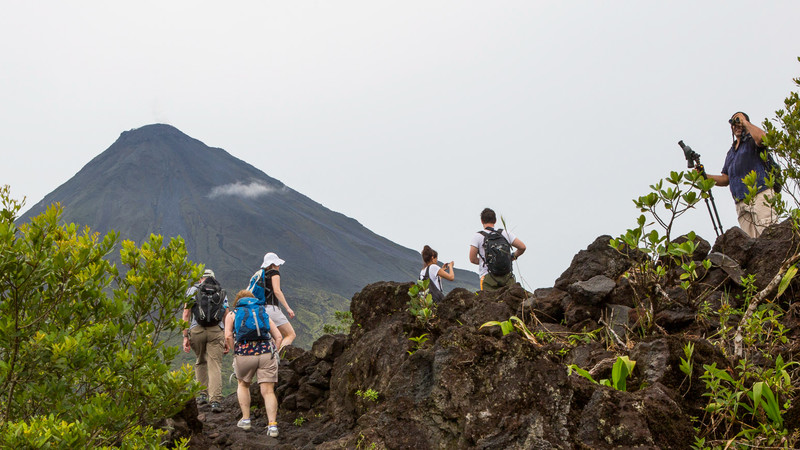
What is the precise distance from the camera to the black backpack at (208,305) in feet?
28.5

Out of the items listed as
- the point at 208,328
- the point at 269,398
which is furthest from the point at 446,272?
the point at 208,328

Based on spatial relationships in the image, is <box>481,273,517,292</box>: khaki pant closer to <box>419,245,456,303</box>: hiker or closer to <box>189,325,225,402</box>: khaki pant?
<box>419,245,456,303</box>: hiker

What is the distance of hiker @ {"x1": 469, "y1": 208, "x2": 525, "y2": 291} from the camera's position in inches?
314

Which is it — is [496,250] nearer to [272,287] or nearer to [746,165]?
[746,165]

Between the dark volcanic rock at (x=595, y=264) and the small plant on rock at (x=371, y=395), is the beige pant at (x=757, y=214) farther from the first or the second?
the small plant on rock at (x=371, y=395)

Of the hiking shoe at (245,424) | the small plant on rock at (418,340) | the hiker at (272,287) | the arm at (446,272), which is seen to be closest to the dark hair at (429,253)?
the arm at (446,272)

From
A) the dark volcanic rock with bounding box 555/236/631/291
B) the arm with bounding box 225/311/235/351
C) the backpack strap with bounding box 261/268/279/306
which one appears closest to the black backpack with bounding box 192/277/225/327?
the backpack strap with bounding box 261/268/279/306

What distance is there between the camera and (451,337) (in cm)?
404

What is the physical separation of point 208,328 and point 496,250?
440 centimetres

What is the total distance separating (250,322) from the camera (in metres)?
7.30

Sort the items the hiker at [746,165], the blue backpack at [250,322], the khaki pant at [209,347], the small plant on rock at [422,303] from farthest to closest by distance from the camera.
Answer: the khaki pant at [209,347] < the blue backpack at [250,322] < the hiker at [746,165] < the small plant on rock at [422,303]

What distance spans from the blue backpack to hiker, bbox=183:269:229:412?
136 cm

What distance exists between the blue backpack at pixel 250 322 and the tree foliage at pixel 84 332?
10.0ft

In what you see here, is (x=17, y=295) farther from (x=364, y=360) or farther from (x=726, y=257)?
(x=726, y=257)
